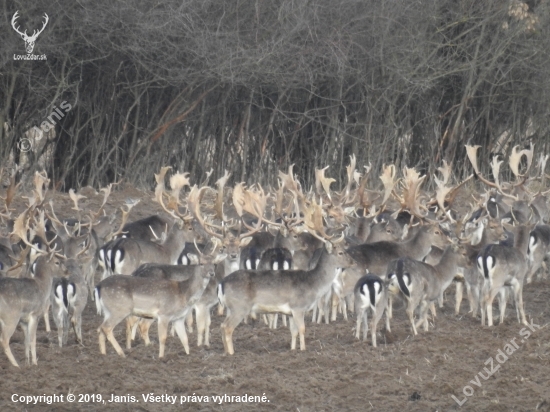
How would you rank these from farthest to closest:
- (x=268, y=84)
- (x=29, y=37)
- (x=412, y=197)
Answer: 1. (x=268, y=84)
2. (x=29, y=37)
3. (x=412, y=197)

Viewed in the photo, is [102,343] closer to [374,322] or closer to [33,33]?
[374,322]

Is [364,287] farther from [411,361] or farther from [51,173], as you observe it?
[51,173]

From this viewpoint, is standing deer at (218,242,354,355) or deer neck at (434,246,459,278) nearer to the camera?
standing deer at (218,242,354,355)

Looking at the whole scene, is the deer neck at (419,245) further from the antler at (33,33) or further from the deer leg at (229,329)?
the antler at (33,33)

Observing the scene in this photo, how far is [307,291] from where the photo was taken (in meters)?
10.1

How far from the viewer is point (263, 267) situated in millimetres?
11312

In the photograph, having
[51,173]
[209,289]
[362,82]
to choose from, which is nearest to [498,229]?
[209,289]

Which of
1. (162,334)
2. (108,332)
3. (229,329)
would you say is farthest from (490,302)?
(108,332)

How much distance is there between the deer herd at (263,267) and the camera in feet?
31.9
